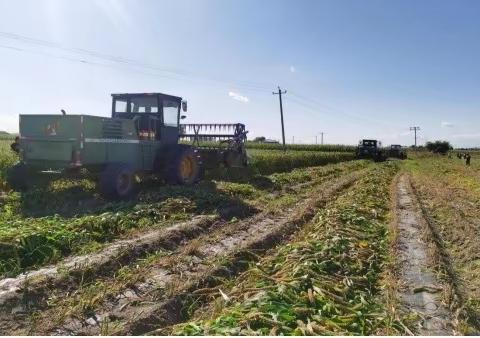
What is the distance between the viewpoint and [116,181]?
1141 cm

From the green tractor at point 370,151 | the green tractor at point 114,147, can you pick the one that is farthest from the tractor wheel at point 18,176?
the green tractor at point 370,151

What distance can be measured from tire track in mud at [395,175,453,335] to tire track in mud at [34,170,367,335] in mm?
2131

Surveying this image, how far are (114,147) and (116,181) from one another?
3.71 ft

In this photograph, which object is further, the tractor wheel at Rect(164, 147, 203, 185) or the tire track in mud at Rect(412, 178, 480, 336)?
the tractor wheel at Rect(164, 147, 203, 185)

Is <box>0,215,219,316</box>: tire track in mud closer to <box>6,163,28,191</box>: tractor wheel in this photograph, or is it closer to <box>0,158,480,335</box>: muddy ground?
<box>0,158,480,335</box>: muddy ground

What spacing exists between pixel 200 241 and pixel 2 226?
3.45 meters

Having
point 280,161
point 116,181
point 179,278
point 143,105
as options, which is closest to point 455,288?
point 179,278

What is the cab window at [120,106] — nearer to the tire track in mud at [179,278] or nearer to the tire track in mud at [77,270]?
the tire track in mud at [179,278]

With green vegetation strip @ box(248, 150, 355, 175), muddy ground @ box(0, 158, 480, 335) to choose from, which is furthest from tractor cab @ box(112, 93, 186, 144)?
green vegetation strip @ box(248, 150, 355, 175)

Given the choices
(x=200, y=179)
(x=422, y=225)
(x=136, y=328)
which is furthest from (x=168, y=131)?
(x=136, y=328)

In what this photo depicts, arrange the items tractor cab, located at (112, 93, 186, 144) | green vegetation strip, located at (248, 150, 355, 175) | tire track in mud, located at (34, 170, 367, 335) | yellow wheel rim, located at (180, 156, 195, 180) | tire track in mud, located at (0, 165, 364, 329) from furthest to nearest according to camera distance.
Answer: green vegetation strip, located at (248, 150, 355, 175) < yellow wheel rim, located at (180, 156, 195, 180) < tractor cab, located at (112, 93, 186, 144) < tire track in mud, located at (0, 165, 364, 329) < tire track in mud, located at (34, 170, 367, 335)

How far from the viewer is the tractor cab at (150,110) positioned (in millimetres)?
14016

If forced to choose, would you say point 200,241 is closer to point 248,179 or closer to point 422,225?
point 422,225

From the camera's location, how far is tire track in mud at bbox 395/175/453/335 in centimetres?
475
